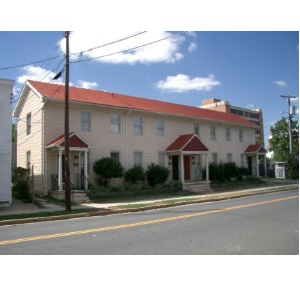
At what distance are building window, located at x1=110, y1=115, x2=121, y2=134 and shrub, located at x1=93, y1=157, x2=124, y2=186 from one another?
105 inches

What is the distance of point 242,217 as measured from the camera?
440 inches

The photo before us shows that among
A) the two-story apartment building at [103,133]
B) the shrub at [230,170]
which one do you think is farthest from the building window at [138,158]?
the shrub at [230,170]

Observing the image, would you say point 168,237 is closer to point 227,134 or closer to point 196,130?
point 196,130

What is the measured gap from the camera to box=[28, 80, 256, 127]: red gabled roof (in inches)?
823

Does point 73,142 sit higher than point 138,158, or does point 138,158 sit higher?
point 73,142

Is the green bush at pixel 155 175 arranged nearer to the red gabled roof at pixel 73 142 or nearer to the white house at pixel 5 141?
the red gabled roof at pixel 73 142

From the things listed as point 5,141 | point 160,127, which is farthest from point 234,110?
point 5,141

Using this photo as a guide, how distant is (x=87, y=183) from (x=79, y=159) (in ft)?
5.94

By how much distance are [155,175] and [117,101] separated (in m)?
6.12

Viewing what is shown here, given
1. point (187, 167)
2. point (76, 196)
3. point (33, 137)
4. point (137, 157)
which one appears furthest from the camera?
point (187, 167)

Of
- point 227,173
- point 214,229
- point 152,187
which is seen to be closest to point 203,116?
point 227,173

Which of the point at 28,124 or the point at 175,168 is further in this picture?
the point at 175,168

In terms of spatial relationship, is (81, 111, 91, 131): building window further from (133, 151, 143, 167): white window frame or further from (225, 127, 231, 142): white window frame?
(225, 127, 231, 142): white window frame

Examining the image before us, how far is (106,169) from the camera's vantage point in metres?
20.2
